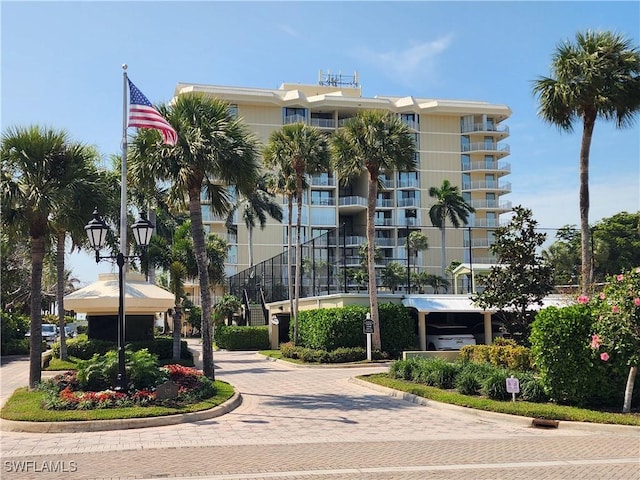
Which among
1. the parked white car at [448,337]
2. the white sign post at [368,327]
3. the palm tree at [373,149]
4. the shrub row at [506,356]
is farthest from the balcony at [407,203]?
the shrub row at [506,356]

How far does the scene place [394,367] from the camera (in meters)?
20.1

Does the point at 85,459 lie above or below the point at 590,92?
below

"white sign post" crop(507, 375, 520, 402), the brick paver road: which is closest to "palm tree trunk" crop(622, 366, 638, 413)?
the brick paver road

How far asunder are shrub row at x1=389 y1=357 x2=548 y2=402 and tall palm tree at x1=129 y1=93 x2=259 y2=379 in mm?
6118

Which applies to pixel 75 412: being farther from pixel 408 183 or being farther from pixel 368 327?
pixel 408 183

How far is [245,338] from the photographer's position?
39906 millimetres

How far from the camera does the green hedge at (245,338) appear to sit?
3984cm

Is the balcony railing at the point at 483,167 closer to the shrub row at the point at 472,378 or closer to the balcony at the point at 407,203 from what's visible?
the balcony at the point at 407,203

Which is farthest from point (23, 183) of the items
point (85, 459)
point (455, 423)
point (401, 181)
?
point (401, 181)

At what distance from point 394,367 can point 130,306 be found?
10789mm

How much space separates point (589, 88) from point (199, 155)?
43.0 ft

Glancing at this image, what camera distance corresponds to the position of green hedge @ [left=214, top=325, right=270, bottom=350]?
3984 cm

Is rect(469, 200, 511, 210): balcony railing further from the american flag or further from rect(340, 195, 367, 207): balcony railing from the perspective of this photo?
the american flag

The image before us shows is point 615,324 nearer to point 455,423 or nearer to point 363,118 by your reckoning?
point 455,423
